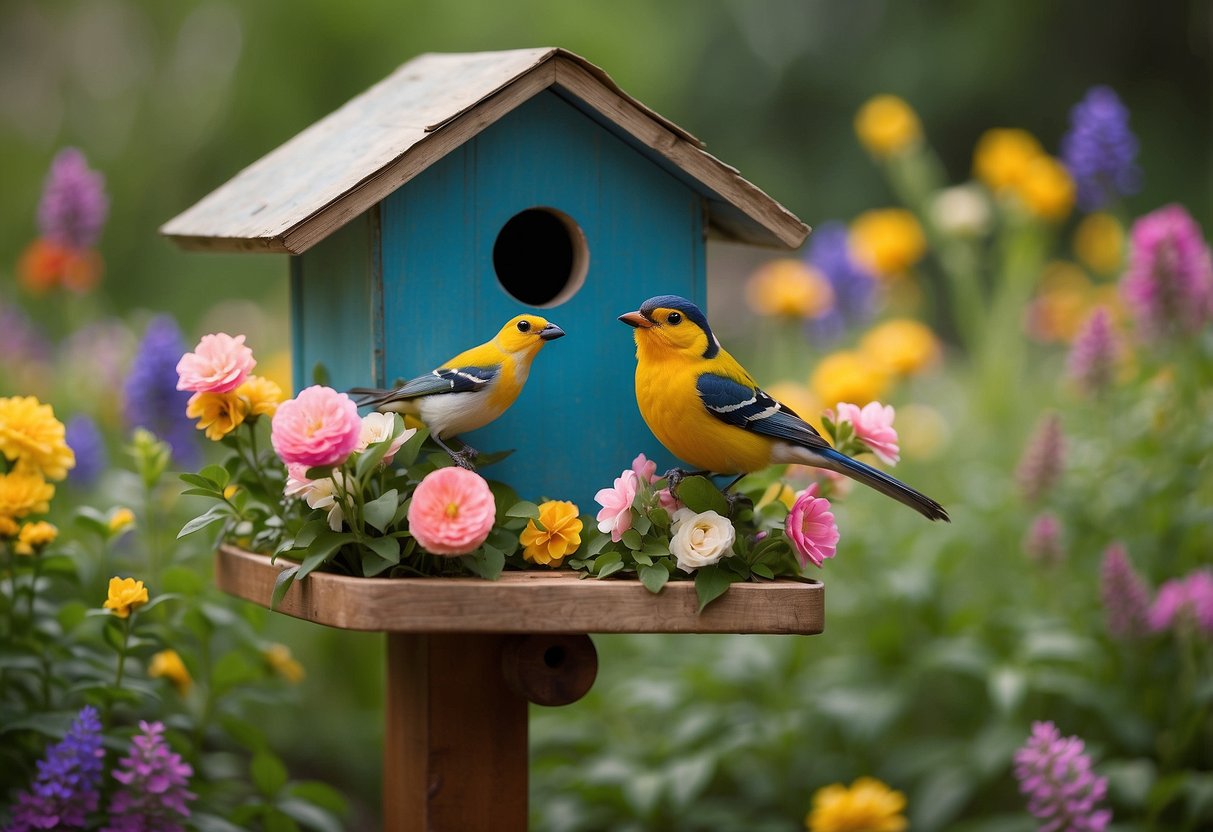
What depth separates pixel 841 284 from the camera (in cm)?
462

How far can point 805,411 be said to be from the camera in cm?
410

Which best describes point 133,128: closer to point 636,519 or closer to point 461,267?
point 461,267

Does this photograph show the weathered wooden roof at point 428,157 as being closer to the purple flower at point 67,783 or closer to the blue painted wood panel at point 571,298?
the blue painted wood panel at point 571,298

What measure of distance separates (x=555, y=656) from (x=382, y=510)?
517 mm

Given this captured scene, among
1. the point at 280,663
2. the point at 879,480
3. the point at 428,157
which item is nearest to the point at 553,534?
the point at 879,480

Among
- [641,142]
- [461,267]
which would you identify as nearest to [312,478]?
[461,267]

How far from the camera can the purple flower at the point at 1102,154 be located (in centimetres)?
391

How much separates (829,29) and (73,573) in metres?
7.64

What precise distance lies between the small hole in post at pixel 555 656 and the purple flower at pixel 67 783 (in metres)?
0.87

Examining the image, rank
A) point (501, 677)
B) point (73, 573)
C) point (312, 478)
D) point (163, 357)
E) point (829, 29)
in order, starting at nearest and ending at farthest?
point (312, 478) < point (501, 677) < point (73, 573) < point (163, 357) < point (829, 29)

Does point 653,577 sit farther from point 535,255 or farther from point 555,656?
point 535,255

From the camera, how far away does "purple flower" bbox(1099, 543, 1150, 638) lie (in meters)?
3.31

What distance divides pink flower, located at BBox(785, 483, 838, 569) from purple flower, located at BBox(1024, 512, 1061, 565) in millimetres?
1397

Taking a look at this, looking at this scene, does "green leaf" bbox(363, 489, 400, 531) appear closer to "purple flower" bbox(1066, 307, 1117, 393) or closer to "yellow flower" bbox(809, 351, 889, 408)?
"yellow flower" bbox(809, 351, 889, 408)
